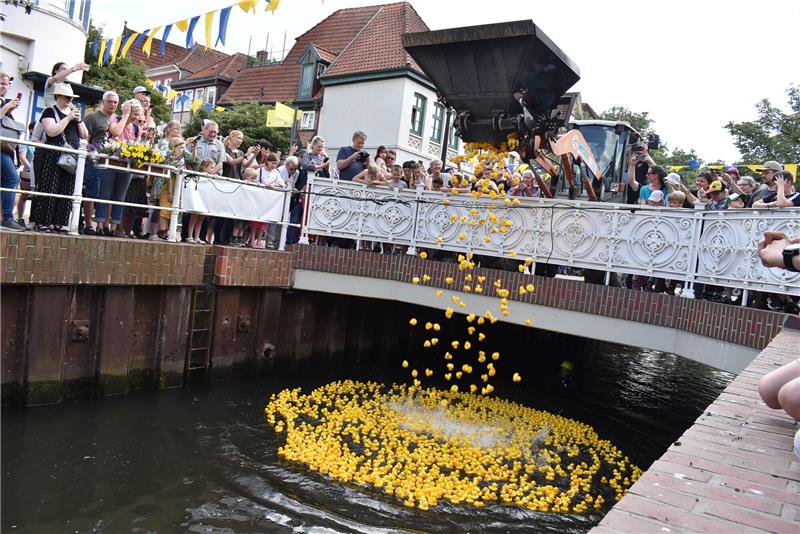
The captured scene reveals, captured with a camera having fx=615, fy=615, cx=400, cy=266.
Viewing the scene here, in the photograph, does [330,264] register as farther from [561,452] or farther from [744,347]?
[744,347]

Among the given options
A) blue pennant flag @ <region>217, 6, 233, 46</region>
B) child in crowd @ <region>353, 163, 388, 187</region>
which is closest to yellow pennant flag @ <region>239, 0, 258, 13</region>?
blue pennant flag @ <region>217, 6, 233, 46</region>

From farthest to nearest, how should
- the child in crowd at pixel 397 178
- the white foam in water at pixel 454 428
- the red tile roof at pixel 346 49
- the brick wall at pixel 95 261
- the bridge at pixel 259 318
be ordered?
the red tile roof at pixel 346 49
the child in crowd at pixel 397 178
the white foam in water at pixel 454 428
the brick wall at pixel 95 261
the bridge at pixel 259 318

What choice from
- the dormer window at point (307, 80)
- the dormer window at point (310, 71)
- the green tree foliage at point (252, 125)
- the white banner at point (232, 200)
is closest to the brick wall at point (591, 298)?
the white banner at point (232, 200)

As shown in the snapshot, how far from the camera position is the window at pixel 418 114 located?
2955 centimetres

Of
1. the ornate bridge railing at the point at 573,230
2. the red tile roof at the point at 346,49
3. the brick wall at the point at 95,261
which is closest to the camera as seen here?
the ornate bridge railing at the point at 573,230

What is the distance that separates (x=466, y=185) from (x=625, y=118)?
158 feet

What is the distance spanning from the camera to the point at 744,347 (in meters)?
6.16

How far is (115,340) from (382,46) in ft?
87.9

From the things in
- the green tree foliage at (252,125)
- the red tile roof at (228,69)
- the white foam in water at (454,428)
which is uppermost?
the red tile roof at (228,69)

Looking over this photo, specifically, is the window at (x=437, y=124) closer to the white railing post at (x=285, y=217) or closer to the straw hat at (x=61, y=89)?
the white railing post at (x=285, y=217)

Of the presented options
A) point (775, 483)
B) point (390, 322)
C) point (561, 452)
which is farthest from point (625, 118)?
point (775, 483)

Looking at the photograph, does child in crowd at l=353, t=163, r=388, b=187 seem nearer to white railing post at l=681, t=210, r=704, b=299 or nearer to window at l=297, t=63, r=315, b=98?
white railing post at l=681, t=210, r=704, b=299

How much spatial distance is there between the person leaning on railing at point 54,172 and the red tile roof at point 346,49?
2111 cm

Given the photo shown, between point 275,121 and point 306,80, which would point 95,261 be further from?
point 306,80
